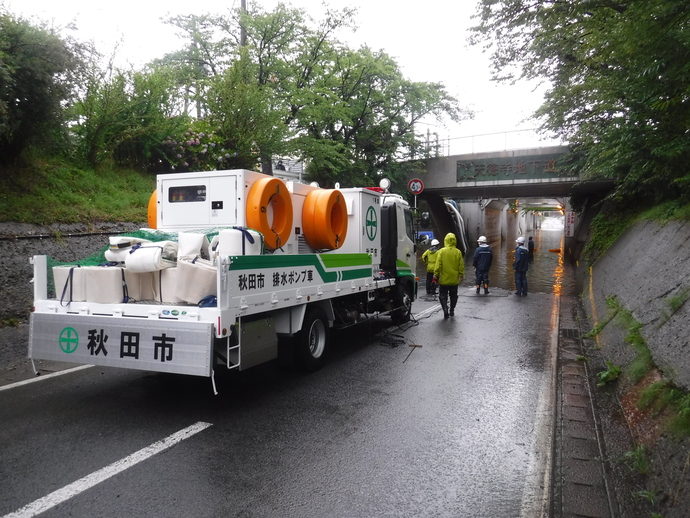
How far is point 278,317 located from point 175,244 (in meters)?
1.48

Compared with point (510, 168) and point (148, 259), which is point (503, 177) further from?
point (148, 259)

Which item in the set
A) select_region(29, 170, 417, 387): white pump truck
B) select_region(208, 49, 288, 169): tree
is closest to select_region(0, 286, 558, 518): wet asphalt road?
select_region(29, 170, 417, 387): white pump truck

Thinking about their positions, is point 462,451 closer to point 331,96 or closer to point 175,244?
point 175,244

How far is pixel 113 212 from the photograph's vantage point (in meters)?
11.0

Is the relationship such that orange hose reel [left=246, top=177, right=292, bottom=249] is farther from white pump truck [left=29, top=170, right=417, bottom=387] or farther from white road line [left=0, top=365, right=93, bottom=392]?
white road line [left=0, top=365, right=93, bottom=392]

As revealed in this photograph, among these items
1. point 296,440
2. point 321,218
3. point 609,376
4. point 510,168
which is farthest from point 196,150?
point 510,168

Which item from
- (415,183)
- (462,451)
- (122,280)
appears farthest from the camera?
(415,183)

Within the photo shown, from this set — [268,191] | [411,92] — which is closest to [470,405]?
[268,191]

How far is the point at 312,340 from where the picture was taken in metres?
6.61

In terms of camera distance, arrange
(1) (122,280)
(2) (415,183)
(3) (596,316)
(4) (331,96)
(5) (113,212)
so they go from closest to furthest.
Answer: (1) (122,280) → (3) (596,316) → (5) (113,212) → (2) (415,183) → (4) (331,96)

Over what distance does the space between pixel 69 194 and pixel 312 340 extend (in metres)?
7.02

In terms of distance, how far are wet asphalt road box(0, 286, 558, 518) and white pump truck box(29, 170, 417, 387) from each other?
0.54 m

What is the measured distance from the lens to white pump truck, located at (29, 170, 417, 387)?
15.2 ft

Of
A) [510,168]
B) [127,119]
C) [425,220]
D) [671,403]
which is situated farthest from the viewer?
[510,168]
